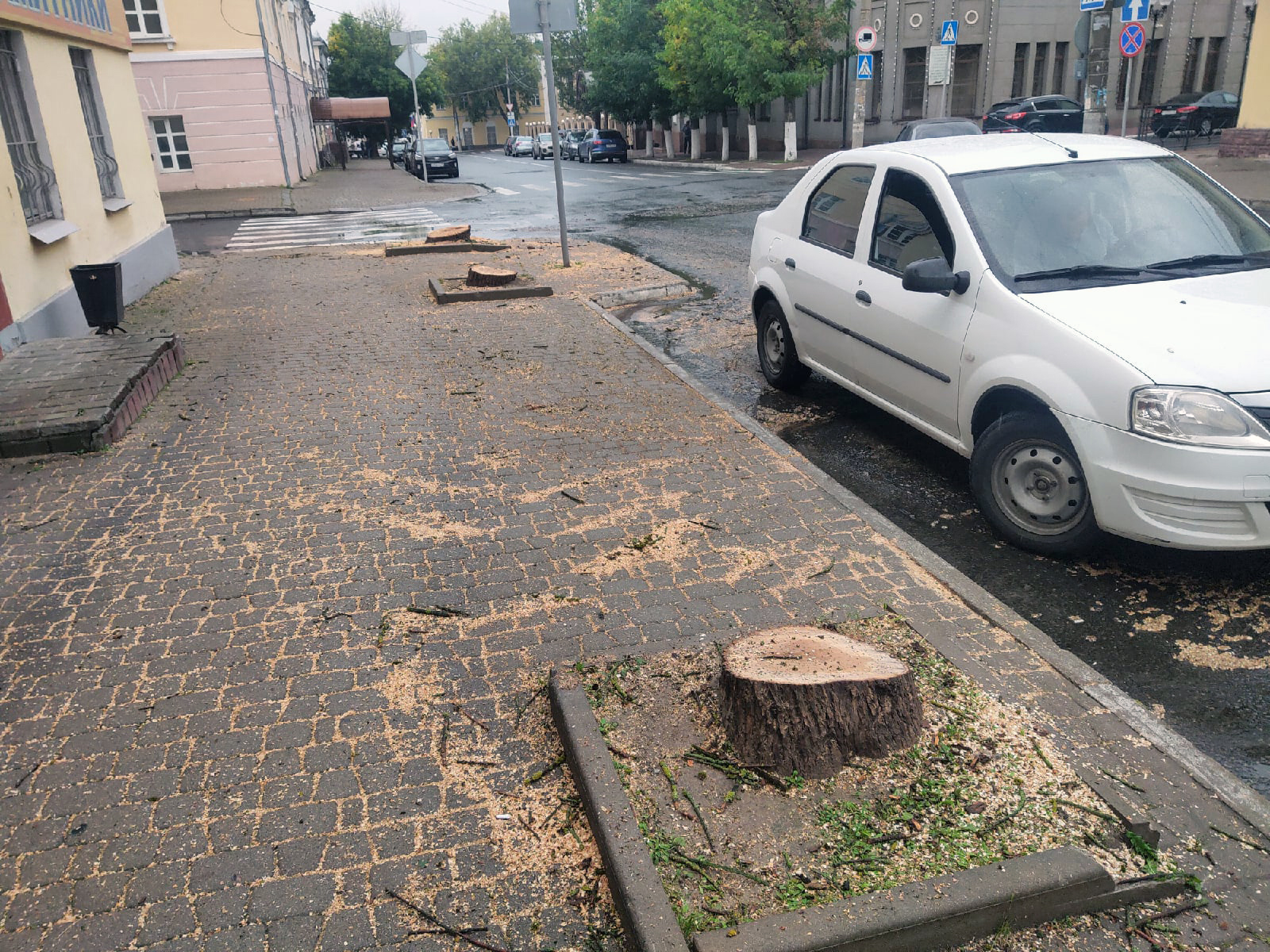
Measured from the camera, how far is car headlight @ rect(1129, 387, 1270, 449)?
13.0ft

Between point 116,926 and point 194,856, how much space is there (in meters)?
0.28

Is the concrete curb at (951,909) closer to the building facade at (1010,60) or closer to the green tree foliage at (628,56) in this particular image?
the building facade at (1010,60)

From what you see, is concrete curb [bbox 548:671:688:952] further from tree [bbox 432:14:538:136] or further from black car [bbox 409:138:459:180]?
tree [bbox 432:14:538:136]

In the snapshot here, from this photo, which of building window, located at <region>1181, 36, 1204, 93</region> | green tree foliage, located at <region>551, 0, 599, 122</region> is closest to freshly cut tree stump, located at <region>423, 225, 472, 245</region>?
building window, located at <region>1181, 36, 1204, 93</region>

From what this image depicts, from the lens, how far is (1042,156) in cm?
554

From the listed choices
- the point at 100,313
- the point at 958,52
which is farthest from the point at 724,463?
the point at 958,52

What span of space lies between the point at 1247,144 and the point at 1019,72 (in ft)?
67.6

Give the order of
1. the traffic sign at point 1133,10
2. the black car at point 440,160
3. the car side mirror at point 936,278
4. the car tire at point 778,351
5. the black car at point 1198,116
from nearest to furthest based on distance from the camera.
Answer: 1. the car side mirror at point 936,278
2. the car tire at point 778,351
3. the traffic sign at point 1133,10
4. the black car at point 1198,116
5. the black car at point 440,160

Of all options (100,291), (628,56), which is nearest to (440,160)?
(628,56)

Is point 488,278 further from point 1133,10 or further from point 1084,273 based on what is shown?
point 1133,10

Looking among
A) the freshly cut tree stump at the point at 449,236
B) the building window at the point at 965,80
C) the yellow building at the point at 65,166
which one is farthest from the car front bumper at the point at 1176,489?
the building window at the point at 965,80

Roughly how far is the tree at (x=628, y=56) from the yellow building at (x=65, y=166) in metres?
37.5

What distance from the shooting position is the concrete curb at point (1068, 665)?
10.1 feet

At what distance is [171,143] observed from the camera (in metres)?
29.0
